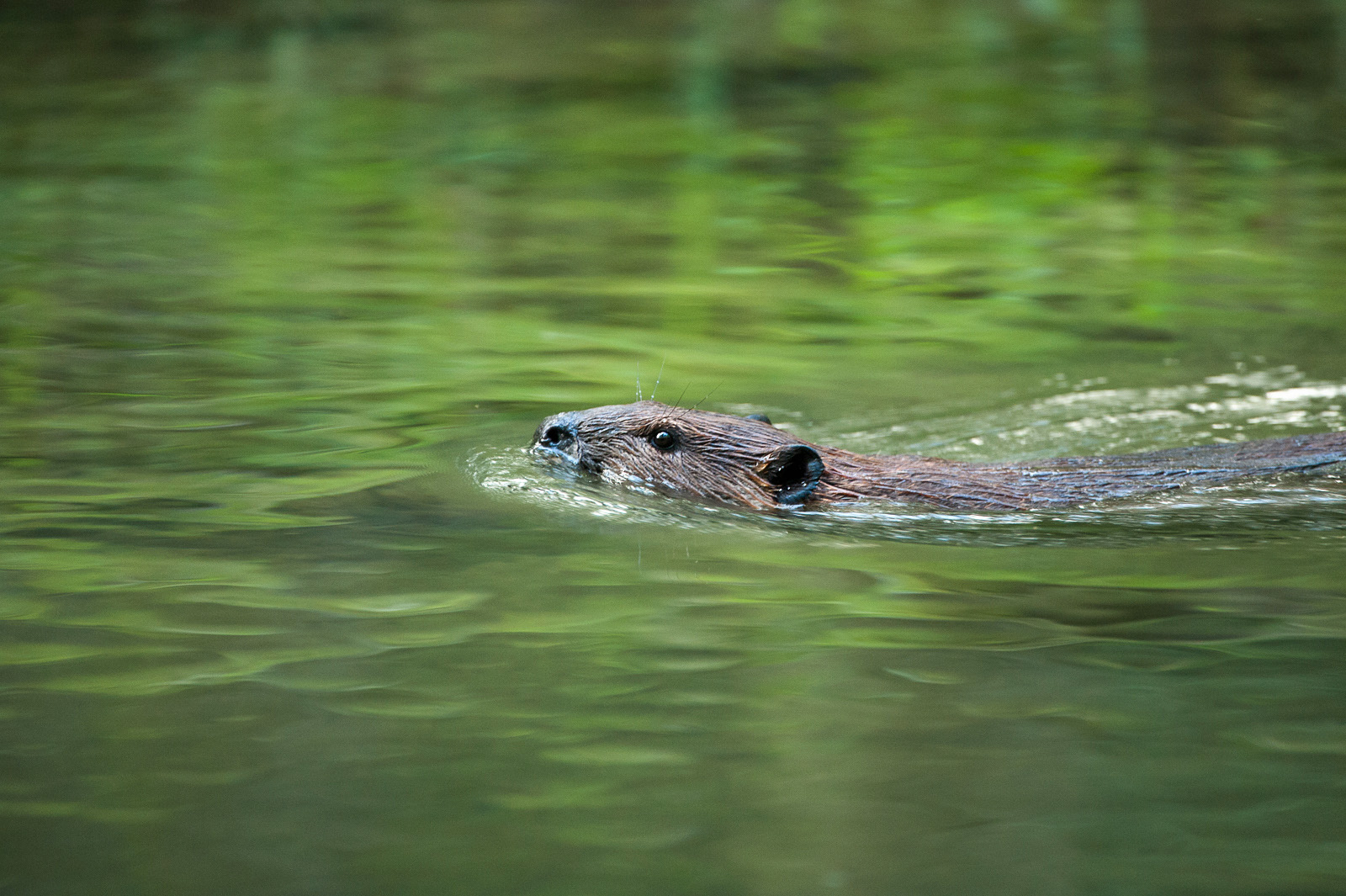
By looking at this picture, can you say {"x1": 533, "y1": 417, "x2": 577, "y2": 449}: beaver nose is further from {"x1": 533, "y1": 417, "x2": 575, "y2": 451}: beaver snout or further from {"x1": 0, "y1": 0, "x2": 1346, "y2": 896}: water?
{"x1": 0, "y1": 0, "x2": 1346, "y2": 896}: water

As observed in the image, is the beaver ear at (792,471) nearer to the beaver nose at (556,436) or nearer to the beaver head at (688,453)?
the beaver head at (688,453)

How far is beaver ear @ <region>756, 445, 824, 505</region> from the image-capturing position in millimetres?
4805

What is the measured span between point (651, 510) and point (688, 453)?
325 millimetres

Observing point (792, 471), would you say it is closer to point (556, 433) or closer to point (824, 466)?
point (824, 466)

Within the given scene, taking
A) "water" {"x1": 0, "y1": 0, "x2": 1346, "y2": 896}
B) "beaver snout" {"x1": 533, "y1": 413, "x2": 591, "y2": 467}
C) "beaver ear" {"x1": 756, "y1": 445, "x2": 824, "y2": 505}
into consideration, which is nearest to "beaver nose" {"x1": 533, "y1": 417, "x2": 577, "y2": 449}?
"beaver snout" {"x1": 533, "y1": 413, "x2": 591, "y2": 467}

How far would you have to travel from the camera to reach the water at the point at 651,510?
8.59ft

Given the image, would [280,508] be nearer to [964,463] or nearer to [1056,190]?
[964,463]

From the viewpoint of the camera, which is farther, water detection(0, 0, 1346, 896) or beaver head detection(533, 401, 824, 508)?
beaver head detection(533, 401, 824, 508)

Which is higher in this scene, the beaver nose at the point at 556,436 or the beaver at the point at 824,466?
the beaver nose at the point at 556,436

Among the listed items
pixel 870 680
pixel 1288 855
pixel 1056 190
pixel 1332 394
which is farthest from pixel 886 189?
pixel 1288 855

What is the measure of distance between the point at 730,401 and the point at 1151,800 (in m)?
3.82

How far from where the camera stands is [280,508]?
4.54 metres

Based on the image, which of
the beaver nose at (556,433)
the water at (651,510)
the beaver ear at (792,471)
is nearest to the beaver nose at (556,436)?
the beaver nose at (556,433)

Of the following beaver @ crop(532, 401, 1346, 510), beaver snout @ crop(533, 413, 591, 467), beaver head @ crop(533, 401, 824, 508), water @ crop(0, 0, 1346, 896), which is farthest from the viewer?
beaver snout @ crop(533, 413, 591, 467)
